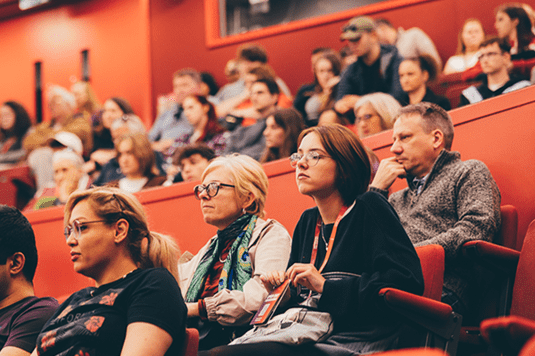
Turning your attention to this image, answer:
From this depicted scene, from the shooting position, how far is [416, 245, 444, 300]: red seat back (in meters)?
1.78

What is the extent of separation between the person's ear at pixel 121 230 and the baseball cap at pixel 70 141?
10.6 ft

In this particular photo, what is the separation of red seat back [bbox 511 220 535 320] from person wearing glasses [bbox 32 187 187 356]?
100 cm

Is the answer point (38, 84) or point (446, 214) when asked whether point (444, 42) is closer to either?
point (446, 214)

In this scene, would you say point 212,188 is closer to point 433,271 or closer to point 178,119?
point 433,271

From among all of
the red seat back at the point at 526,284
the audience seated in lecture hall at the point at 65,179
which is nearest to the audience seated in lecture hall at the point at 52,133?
the audience seated in lecture hall at the point at 65,179

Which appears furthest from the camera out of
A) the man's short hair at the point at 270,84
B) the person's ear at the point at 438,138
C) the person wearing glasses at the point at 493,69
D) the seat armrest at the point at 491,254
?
the man's short hair at the point at 270,84

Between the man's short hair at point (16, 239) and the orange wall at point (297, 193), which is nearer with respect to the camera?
the man's short hair at point (16, 239)

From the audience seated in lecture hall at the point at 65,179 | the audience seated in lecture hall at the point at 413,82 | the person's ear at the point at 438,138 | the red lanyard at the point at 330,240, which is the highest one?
the audience seated in lecture hall at the point at 413,82

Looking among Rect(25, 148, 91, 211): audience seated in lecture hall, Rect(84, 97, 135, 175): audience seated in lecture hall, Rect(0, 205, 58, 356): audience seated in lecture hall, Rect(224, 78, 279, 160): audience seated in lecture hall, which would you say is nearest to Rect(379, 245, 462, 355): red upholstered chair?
Rect(0, 205, 58, 356): audience seated in lecture hall

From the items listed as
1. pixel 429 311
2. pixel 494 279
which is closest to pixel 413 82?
pixel 494 279

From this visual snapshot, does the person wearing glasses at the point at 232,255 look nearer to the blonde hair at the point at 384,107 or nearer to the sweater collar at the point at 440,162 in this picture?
the sweater collar at the point at 440,162

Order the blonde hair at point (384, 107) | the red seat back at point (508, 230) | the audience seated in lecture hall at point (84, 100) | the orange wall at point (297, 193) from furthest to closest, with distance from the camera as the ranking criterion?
the audience seated in lecture hall at point (84, 100)
the blonde hair at point (384, 107)
the orange wall at point (297, 193)
the red seat back at point (508, 230)

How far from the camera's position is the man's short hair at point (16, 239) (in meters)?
1.99

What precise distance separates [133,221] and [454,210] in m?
1.15
